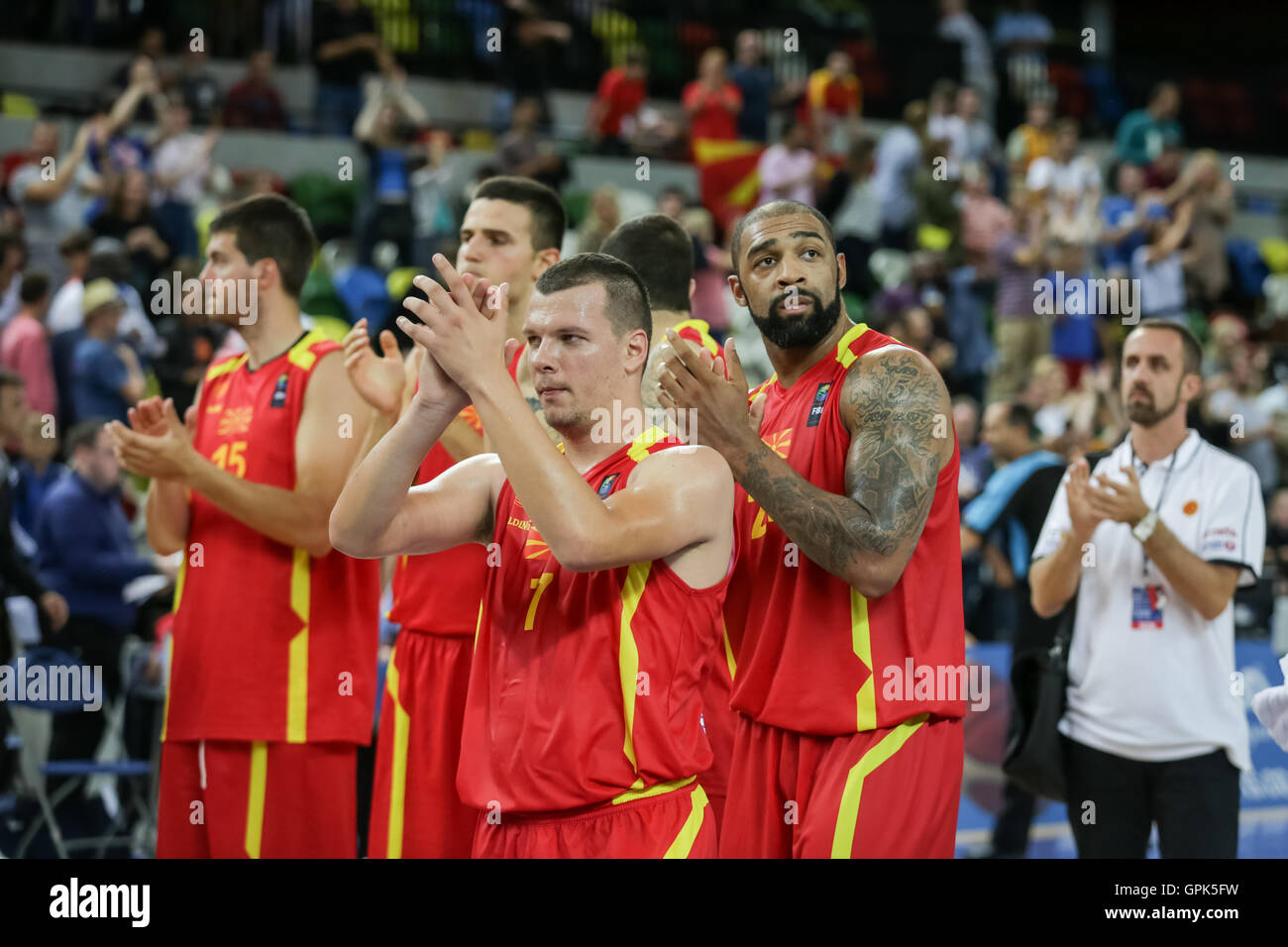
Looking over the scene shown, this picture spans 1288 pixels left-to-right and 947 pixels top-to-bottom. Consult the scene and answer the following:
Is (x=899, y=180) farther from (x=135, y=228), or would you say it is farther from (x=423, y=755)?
(x=423, y=755)

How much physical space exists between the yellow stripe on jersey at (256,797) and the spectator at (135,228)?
299 inches

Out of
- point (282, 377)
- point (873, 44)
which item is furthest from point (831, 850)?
point (873, 44)

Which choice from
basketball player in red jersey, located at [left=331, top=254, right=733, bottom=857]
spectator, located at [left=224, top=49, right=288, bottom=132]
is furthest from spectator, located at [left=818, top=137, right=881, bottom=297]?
basketball player in red jersey, located at [left=331, top=254, right=733, bottom=857]

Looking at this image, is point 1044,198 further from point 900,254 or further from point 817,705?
point 817,705

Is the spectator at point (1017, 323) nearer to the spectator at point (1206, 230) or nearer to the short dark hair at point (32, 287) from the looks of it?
the spectator at point (1206, 230)

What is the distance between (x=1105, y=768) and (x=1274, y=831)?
362 centimetres

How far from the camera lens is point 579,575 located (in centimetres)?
356

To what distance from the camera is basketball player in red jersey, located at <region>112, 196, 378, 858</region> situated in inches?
192

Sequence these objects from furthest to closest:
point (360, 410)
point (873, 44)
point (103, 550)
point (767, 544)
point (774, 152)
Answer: point (873, 44) < point (774, 152) < point (103, 550) < point (360, 410) < point (767, 544)

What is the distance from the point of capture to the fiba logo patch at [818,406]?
4176 millimetres

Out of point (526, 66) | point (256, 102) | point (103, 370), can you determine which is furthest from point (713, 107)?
point (103, 370)
